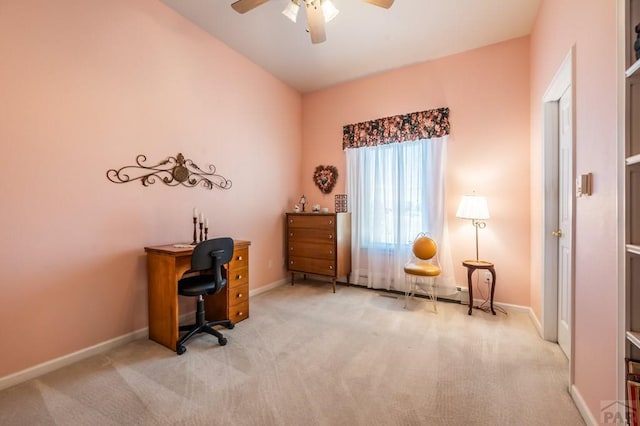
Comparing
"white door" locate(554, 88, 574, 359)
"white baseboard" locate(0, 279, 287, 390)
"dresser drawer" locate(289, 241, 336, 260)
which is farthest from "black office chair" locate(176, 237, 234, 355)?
"white door" locate(554, 88, 574, 359)

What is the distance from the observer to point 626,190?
109 cm

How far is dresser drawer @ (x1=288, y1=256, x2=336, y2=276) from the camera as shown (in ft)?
12.5

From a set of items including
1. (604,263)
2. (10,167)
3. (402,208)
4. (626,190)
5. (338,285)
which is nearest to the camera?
(626,190)

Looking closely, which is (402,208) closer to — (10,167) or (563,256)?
(563,256)

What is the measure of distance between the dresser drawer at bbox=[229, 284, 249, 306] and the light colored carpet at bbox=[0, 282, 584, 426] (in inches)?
9.5

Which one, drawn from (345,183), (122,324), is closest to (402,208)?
(345,183)

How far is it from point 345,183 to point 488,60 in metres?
2.35

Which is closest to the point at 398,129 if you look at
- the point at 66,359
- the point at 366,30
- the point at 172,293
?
the point at 366,30

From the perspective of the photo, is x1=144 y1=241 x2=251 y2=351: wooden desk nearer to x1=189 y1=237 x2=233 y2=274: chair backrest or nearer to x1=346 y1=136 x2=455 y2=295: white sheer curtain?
x1=189 y1=237 x2=233 y2=274: chair backrest

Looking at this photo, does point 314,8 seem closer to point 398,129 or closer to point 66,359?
point 398,129

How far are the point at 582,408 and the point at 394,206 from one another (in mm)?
2572

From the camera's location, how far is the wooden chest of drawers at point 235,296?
108 inches

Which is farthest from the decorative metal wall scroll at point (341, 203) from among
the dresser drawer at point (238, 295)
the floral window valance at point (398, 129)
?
the dresser drawer at point (238, 295)

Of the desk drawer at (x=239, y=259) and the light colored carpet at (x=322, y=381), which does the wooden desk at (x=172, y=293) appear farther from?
the light colored carpet at (x=322, y=381)
